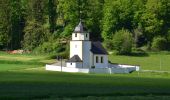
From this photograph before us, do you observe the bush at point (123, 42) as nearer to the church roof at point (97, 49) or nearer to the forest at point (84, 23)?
the forest at point (84, 23)

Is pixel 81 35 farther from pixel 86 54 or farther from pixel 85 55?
pixel 85 55

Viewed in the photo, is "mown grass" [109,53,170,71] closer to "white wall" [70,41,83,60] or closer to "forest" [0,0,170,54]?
"forest" [0,0,170,54]

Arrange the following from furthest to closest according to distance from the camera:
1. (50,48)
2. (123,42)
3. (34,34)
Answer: (34,34), (50,48), (123,42)

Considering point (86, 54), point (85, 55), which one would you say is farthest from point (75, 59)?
point (86, 54)

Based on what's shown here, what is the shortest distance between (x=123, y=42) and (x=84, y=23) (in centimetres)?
1408

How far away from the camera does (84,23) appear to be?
407 feet

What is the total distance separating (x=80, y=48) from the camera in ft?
328

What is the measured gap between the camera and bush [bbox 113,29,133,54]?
112125 mm

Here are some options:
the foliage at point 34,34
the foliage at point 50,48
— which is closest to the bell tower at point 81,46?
the foliage at point 50,48

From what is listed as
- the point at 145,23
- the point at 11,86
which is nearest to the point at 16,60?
the point at 145,23

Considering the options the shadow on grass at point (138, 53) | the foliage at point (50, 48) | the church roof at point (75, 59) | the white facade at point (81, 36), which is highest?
the white facade at point (81, 36)

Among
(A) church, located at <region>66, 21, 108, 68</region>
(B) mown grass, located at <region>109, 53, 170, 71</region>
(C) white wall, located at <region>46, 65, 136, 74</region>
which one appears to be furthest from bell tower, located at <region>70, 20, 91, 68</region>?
(C) white wall, located at <region>46, 65, 136, 74</region>

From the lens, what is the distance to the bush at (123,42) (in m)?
112

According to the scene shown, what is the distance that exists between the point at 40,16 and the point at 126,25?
19.5 meters
